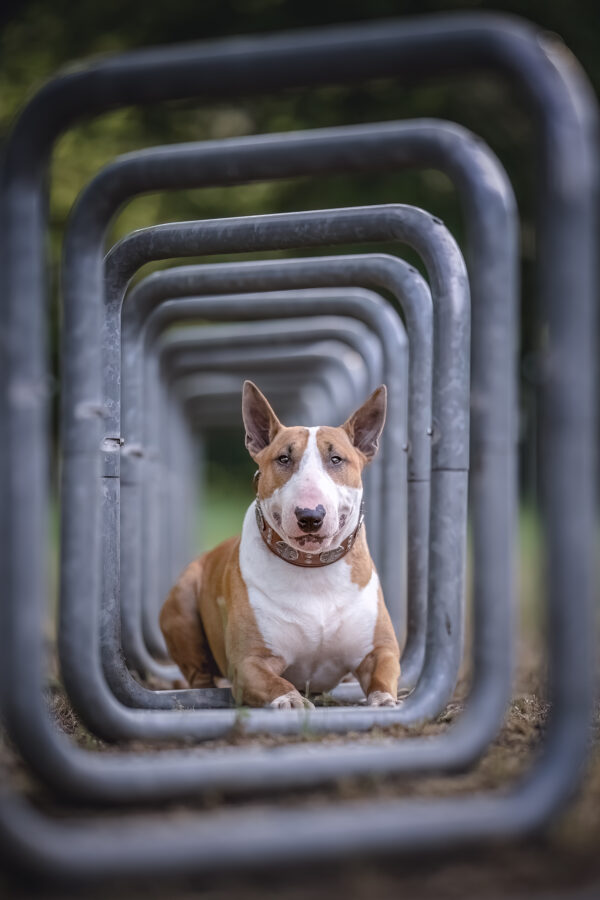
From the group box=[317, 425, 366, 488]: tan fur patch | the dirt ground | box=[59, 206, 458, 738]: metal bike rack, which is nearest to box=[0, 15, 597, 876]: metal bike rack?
the dirt ground

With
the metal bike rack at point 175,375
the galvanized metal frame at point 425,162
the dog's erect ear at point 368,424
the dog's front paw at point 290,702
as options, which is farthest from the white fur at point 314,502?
the galvanized metal frame at point 425,162

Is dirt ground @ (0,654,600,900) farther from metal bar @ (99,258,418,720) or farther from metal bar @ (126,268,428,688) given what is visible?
metal bar @ (126,268,428,688)

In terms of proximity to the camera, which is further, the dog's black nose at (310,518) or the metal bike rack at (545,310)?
the dog's black nose at (310,518)

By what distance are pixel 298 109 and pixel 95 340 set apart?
14.7 meters

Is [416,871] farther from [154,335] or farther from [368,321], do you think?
[154,335]

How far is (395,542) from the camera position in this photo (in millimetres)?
4711

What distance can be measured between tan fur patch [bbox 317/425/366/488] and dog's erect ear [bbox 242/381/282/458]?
0.80 ft

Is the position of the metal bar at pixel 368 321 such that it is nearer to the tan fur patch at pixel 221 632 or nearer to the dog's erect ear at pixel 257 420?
the tan fur patch at pixel 221 632

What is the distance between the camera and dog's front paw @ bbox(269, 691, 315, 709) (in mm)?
3344

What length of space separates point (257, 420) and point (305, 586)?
29.8 inches

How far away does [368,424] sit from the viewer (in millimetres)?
4043

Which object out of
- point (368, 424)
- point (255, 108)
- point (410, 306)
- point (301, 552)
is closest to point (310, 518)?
point (301, 552)

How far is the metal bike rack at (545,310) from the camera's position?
2.16m

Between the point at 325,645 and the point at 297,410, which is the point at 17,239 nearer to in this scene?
the point at 325,645
